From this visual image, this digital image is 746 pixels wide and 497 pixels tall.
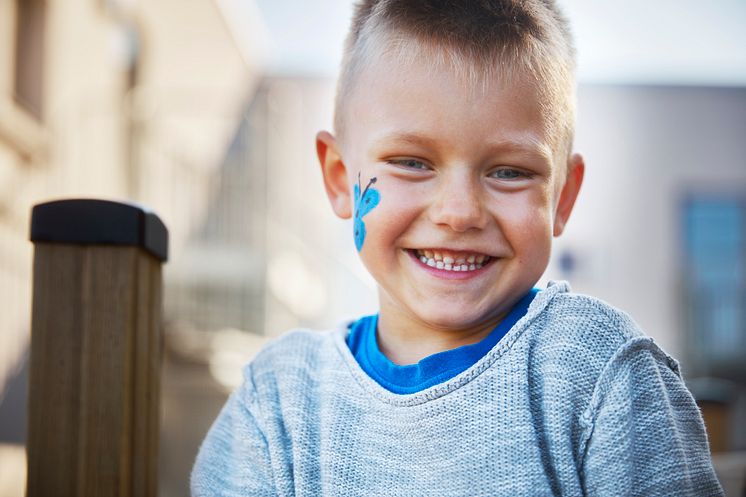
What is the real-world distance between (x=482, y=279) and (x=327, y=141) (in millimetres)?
496

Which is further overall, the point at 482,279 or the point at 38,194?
the point at 38,194

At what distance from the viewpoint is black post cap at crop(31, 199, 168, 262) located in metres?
1.32

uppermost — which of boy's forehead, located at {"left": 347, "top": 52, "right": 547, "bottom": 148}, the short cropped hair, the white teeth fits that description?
the short cropped hair

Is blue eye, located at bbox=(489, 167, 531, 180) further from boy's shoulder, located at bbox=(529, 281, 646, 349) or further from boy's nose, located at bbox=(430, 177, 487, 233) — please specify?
boy's shoulder, located at bbox=(529, 281, 646, 349)

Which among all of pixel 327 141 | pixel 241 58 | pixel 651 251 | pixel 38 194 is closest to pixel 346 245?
pixel 241 58

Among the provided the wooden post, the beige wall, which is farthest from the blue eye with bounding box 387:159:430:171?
the beige wall

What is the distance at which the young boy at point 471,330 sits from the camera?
124 cm

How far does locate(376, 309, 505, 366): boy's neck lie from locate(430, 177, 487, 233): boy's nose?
0.74 feet

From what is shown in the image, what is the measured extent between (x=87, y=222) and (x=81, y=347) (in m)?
0.22

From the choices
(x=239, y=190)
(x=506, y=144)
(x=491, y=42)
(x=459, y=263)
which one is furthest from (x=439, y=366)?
(x=239, y=190)

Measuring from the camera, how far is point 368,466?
1.36 m

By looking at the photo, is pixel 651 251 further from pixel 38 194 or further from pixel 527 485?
pixel 527 485

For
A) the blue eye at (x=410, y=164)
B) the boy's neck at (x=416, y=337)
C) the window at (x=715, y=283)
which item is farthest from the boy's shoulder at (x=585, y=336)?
the window at (x=715, y=283)

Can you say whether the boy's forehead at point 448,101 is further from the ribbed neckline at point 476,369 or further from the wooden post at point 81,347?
the wooden post at point 81,347
